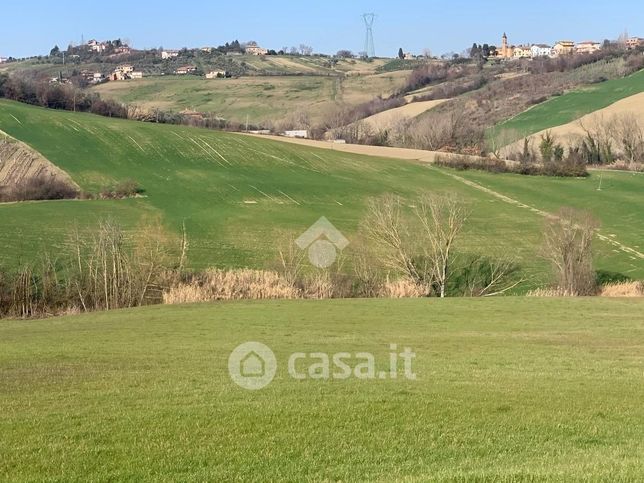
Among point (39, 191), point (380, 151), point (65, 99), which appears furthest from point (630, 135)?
point (65, 99)

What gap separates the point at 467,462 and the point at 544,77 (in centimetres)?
16890

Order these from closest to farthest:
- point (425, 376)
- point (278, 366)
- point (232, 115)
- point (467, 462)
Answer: point (467, 462), point (425, 376), point (278, 366), point (232, 115)

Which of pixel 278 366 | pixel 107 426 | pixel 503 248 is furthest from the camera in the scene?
pixel 503 248

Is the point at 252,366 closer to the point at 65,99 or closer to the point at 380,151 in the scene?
the point at 380,151

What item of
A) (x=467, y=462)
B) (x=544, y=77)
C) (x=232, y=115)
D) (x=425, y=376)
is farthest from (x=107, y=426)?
(x=544, y=77)

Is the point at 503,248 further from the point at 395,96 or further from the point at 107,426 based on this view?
the point at 395,96

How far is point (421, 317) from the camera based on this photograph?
36.5 meters

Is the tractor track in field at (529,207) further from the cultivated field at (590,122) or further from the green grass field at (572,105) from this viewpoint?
the green grass field at (572,105)

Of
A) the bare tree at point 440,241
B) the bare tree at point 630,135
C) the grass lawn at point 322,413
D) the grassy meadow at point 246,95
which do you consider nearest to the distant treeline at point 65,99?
the grassy meadow at point 246,95

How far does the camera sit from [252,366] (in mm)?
20953

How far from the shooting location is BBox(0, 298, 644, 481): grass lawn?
10484 millimetres

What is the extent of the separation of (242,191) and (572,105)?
77.2 metres

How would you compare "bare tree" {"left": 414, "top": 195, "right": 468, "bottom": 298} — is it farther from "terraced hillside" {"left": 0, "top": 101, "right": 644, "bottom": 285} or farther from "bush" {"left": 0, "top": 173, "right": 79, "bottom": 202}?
"bush" {"left": 0, "top": 173, "right": 79, "bottom": 202}

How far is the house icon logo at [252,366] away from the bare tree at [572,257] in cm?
3342
